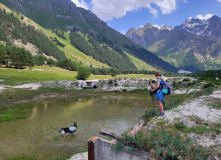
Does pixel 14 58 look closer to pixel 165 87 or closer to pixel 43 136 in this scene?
pixel 43 136

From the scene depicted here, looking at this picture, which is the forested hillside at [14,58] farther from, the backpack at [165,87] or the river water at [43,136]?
the backpack at [165,87]

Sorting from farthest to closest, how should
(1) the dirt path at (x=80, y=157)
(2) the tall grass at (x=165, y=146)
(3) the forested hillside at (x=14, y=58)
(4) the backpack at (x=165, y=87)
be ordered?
(3) the forested hillside at (x=14, y=58), (4) the backpack at (x=165, y=87), (1) the dirt path at (x=80, y=157), (2) the tall grass at (x=165, y=146)

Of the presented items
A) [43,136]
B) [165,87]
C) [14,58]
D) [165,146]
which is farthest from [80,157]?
[14,58]

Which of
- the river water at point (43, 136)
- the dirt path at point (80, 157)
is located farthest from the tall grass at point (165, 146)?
the river water at point (43, 136)

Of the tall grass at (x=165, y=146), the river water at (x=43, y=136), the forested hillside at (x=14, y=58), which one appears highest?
the forested hillside at (x=14, y=58)

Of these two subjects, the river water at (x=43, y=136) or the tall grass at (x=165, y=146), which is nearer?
the tall grass at (x=165, y=146)

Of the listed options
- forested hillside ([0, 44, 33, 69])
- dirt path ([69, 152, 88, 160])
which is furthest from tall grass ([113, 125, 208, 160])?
forested hillside ([0, 44, 33, 69])

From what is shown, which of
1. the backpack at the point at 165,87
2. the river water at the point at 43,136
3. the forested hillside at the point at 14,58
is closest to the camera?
the backpack at the point at 165,87

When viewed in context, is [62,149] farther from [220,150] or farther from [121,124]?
[220,150]

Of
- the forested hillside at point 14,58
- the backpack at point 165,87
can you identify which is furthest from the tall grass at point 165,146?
the forested hillside at point 14,58

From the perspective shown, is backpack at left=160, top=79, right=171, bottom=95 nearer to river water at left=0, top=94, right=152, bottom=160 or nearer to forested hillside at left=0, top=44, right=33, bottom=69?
river water at left=0, top=94, right=152, bottom=160

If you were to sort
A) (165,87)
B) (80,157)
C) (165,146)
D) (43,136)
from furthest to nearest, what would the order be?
(43,136)
(165,87)
(80,157)
(165,146)

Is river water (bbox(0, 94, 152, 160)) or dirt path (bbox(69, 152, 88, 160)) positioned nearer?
dirt path (bbox(69, 152, 88, 160))

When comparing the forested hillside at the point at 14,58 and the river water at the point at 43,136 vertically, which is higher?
the forested hillside at the point at 14,58
